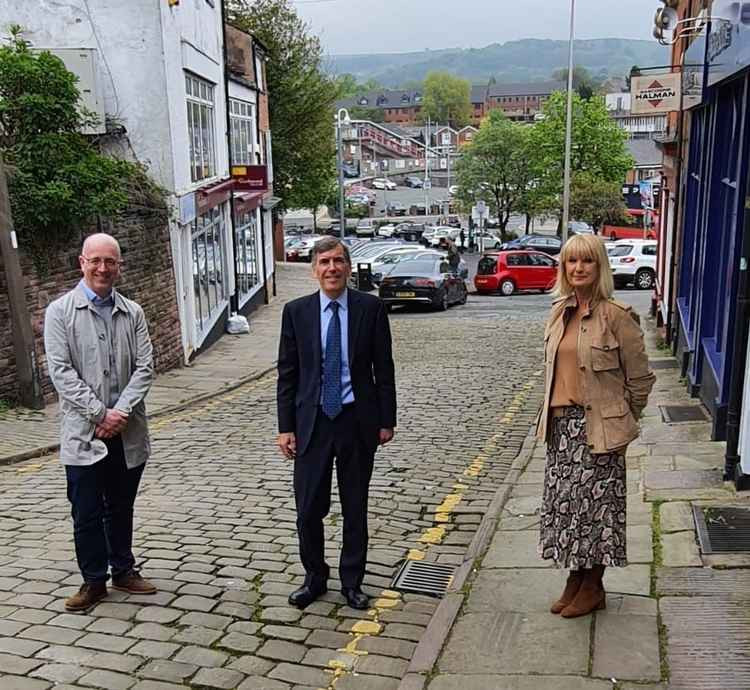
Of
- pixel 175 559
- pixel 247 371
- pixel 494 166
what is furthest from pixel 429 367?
pixel 494 166

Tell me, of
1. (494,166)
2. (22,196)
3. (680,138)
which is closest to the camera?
(22,196)

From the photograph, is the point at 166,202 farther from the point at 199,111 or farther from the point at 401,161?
the point at 401,161

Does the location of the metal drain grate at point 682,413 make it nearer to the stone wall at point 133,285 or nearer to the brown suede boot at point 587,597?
the brown suede boot at point 587,597

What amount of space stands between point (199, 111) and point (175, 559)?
14.6 m

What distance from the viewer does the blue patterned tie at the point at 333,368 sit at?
477 cm

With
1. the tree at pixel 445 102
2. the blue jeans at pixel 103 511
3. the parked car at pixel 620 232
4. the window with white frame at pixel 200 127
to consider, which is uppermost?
the tree at pixel 445 102

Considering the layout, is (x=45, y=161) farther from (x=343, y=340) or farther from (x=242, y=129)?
(x=242, y=129)

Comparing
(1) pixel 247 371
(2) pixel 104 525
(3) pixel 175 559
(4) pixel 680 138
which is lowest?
(1) pixel 247 371

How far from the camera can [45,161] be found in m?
12.0

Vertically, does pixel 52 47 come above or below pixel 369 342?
Answer: above

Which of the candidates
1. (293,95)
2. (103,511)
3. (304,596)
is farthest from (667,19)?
(293,95)

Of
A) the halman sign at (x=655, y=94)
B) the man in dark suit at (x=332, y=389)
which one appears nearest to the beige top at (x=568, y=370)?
the man in dark suit at (x=332, y=389)

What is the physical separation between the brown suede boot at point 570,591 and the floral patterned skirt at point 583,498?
24 cm

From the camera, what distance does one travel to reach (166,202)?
15.7 m
